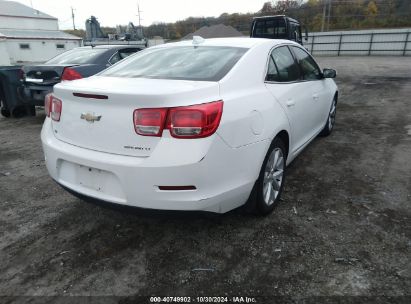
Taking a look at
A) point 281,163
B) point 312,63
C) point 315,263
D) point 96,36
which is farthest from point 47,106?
point 96,36

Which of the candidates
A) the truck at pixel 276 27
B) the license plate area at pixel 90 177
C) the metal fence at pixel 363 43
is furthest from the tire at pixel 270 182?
the metal fence at pixel 363 43

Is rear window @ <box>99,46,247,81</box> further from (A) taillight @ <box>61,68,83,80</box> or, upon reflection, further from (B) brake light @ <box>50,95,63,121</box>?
(A) taillight @ <box>61,68,83,80</box>

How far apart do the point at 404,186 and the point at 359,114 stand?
3.86 meters

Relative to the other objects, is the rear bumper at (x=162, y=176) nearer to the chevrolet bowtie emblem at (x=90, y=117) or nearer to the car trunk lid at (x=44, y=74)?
the chevrolet bowtie emblem at (x=90, y=117)

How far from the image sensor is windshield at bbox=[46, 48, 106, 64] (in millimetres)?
6602

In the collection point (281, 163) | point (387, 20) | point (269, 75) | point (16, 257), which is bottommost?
point (16, 257)

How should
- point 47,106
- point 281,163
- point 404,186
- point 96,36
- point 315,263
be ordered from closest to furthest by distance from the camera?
point 315,263, point 47,106, point 281,163, point 404,186, point 96,36

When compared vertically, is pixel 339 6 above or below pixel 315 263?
above

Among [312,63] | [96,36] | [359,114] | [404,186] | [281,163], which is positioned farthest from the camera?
[96,36]

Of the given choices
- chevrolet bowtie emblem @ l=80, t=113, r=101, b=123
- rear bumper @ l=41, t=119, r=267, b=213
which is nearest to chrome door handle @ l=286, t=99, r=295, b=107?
rear bumper @ l=41, t=119, r=267, b=213

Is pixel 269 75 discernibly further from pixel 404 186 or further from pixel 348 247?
pixel 404 186

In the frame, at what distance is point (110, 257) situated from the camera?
2.53 metres

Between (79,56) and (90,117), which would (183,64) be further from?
(79,56)

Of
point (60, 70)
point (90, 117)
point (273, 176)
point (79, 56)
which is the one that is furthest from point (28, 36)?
point (273, 176)
